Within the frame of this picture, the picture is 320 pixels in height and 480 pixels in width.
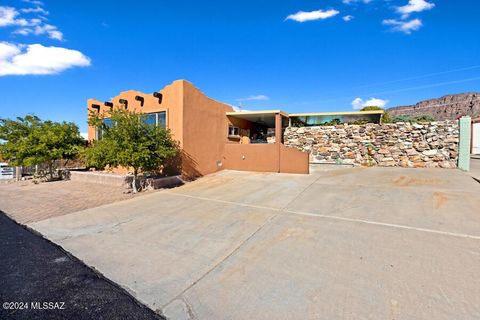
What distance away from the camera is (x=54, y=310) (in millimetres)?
2396

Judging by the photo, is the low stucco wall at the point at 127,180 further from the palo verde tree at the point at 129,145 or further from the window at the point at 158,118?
the window at the point at 158,118

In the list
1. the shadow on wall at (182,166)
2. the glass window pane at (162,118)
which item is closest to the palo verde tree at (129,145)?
the shadow on wall at (182,166)

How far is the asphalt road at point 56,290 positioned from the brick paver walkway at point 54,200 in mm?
2450

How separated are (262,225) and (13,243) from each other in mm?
4657

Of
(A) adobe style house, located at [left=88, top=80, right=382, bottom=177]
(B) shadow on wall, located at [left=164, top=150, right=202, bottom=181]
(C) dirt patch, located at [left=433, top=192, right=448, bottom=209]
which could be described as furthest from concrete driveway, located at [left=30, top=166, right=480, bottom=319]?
(A) adobe style house, located at [left=88, top=80, right=382, bottom=177]

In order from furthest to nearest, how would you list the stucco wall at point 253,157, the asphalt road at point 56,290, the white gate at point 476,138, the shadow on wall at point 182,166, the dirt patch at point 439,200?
1. the white gate at point 476,138
2. the stucco wall at point 253,157
3. the shadow on wall at point 182,166
4. the dirt patch at point 439,200
5. the asphalt road at point 56,290

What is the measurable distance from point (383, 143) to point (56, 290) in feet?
49.0

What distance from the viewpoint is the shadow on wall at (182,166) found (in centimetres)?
1031

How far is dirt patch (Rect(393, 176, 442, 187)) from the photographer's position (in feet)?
26.2

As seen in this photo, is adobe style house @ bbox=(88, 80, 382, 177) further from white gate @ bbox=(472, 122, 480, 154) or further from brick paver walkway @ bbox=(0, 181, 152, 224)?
white gate @ bbox=(472, 122, 480, 154)

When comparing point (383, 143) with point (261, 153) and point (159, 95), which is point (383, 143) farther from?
point (159, 95)

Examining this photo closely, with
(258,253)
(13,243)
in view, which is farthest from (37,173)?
(258,253)

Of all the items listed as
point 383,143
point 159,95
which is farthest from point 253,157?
point 383,143

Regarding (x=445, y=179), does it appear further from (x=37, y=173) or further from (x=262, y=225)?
(x=37, y=173)
